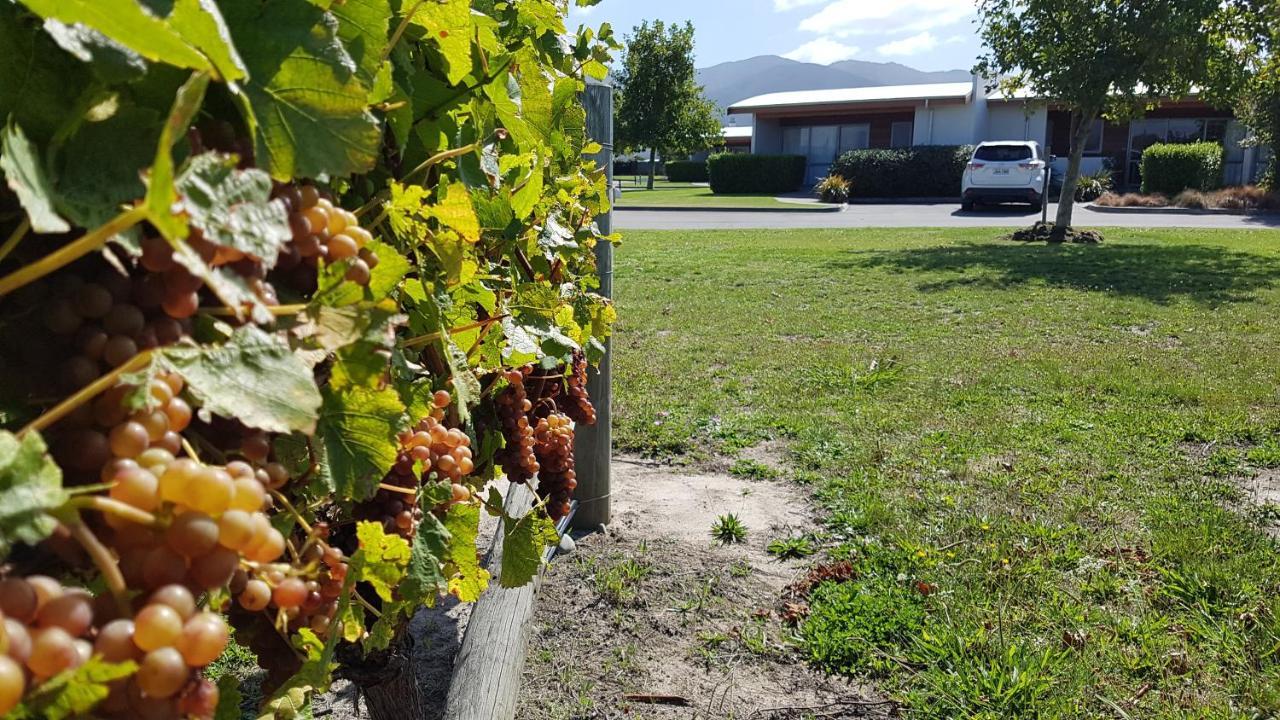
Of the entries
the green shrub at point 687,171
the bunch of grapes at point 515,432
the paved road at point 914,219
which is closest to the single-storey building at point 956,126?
the green shrub at point 687,171

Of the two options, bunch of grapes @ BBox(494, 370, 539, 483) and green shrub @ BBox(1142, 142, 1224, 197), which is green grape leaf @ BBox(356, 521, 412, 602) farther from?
green shrub @ BBox(1142, 142, 1224, 197)

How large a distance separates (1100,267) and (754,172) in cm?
2412

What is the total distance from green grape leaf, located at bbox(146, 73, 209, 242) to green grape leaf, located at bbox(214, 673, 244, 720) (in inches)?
24.2

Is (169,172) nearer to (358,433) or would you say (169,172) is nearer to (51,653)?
(51,653)

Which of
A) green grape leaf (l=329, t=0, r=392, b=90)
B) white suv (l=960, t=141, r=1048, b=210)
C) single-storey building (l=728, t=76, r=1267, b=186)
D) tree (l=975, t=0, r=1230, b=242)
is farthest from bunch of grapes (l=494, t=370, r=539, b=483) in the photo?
single-storey building (l=728, t=76, r=1267, b=186)

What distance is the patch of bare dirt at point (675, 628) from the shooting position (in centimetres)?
309

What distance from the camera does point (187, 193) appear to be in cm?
65

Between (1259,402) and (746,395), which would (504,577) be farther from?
(1259,402)

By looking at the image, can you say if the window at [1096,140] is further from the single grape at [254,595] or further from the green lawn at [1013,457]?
the single grape at [254,595]

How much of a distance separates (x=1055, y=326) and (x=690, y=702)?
742 centimetres

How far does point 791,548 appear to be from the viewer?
4.18 meters

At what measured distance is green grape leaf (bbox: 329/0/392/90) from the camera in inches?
36.6

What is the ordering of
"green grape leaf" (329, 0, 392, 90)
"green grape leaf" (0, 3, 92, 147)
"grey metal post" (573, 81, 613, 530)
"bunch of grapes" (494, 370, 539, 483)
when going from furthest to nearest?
"grey metal post" (573, 81, 613, 530) < "bunch of grapes" (494, 370, 539, 483) < "green grape leaf" (329, 0, 392, 90) < "green grape leaf" (0, 3, 92, 147)


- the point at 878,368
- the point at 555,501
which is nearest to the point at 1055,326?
the point at 878,368
